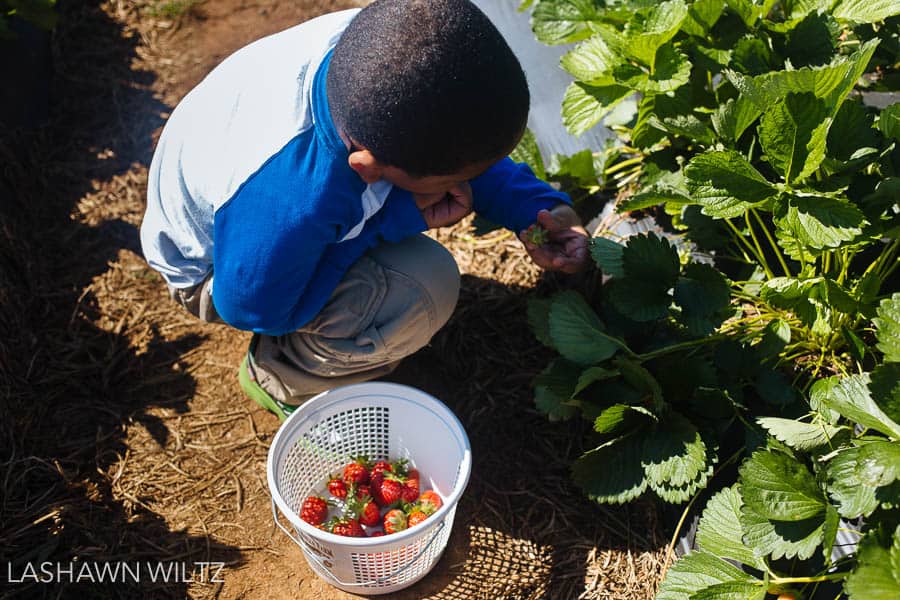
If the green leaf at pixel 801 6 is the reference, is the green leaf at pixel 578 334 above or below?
below

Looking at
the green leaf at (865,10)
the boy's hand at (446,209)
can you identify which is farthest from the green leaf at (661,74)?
the boy's hand at (446,209)

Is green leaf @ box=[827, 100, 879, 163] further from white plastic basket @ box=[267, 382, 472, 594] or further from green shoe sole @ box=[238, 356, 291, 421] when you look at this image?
green shoe sole @ box=[238, 356, 291, 421]

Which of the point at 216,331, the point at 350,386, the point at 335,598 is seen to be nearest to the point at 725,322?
the point at 350,386

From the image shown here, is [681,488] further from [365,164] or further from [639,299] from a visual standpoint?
[365,164]

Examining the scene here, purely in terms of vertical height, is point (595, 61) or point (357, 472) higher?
point (595, 61)

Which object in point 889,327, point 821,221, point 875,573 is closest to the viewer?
point 875,573

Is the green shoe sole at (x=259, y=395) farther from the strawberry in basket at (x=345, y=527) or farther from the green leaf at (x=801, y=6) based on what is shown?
the green leaf at (x=801, y=6)

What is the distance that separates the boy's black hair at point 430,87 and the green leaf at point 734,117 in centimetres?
51

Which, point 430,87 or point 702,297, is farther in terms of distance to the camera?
point 702,297

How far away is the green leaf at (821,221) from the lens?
1.46 m

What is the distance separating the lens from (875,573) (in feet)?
4.08

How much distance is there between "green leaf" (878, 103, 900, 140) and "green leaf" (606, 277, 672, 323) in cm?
52

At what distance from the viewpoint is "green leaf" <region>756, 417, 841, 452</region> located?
59.4 inches

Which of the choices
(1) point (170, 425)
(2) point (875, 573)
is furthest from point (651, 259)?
(1) point (170, 425)
